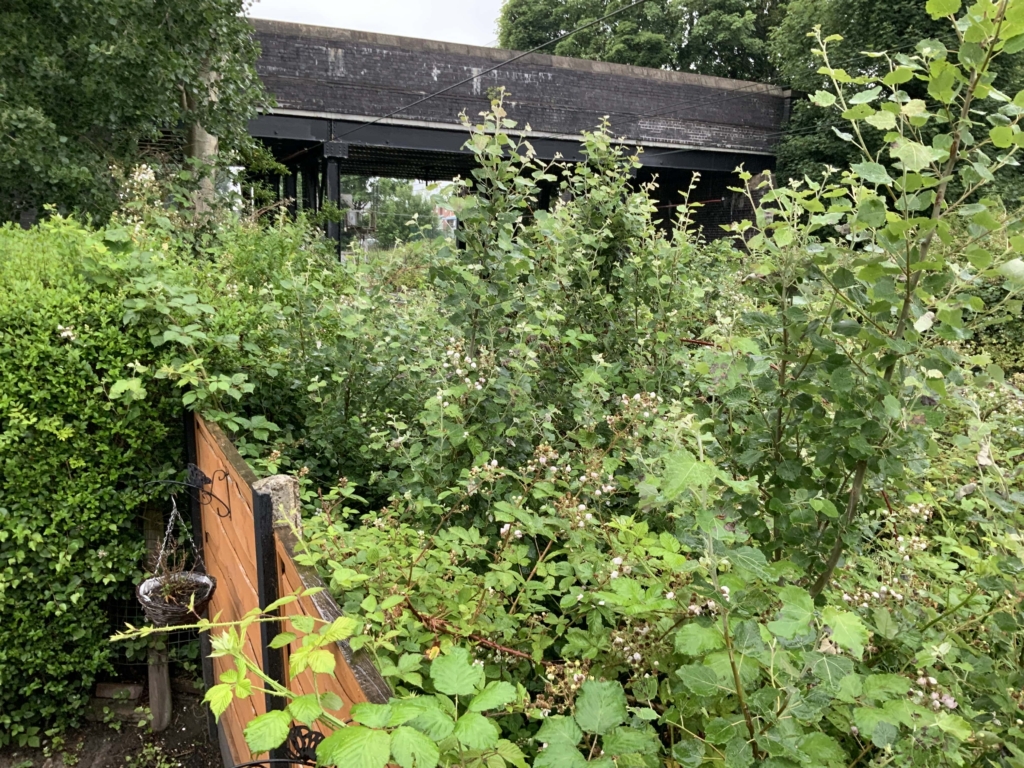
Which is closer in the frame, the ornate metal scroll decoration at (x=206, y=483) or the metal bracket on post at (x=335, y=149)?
the ornate metal scroll decoration at (x=206, y=483)

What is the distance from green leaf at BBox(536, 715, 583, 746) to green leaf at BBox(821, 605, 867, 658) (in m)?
0.43

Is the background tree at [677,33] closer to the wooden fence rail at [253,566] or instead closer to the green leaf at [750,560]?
the wooden fence rail at [253,566]

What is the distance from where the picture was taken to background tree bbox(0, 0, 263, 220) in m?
5.64

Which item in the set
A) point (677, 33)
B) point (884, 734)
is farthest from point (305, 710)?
point (677, 33)

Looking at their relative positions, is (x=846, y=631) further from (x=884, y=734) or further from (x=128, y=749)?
(x=128, y=749)

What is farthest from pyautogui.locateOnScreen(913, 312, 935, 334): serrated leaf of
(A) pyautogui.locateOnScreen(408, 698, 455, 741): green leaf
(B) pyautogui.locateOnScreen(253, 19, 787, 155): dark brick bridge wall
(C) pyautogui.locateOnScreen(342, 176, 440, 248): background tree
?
(C) pyautogui.locateOnScreen(342, 176, 440, 248): background tree

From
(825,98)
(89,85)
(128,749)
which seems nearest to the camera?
(825,98)

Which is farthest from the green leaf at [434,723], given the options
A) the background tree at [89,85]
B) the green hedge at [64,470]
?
the background tree at [89,85]

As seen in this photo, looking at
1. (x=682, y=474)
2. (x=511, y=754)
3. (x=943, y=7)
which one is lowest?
(x=511, y=754)

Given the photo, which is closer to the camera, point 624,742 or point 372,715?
point 372,715

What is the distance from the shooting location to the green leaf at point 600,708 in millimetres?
990

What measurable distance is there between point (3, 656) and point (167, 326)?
1741 millimetres

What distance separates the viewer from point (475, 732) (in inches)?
34.7

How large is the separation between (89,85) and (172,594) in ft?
17.7
